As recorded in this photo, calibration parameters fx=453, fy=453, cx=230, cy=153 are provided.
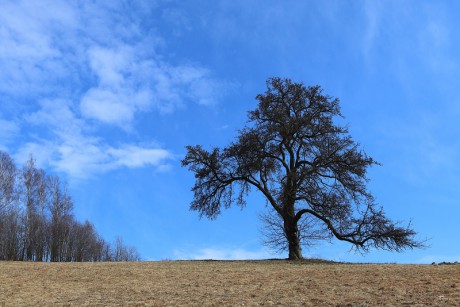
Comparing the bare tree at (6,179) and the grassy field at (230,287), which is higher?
the bare tree at (6,179)

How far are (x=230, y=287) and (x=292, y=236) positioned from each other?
12.7 meters

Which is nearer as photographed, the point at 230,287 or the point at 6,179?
the point at 230,287

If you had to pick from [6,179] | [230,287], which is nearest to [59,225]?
[6,179]

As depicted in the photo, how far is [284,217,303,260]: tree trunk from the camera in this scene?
1032 inches

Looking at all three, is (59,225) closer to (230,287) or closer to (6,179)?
(6,179)

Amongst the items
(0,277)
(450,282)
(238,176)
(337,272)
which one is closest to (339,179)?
Result: (238,176)

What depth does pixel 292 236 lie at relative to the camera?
1043 inches

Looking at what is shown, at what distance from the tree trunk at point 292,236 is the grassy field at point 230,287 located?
731 centimetres

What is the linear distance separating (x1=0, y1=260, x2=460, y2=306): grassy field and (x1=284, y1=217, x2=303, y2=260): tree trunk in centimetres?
731

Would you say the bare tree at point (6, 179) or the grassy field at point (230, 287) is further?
the bare tree at point (6, 179)

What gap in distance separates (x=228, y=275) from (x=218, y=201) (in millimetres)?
12682

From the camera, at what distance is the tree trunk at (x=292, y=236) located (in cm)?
2622

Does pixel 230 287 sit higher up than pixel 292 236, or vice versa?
pixel 292 236

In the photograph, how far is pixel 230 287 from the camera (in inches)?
564
